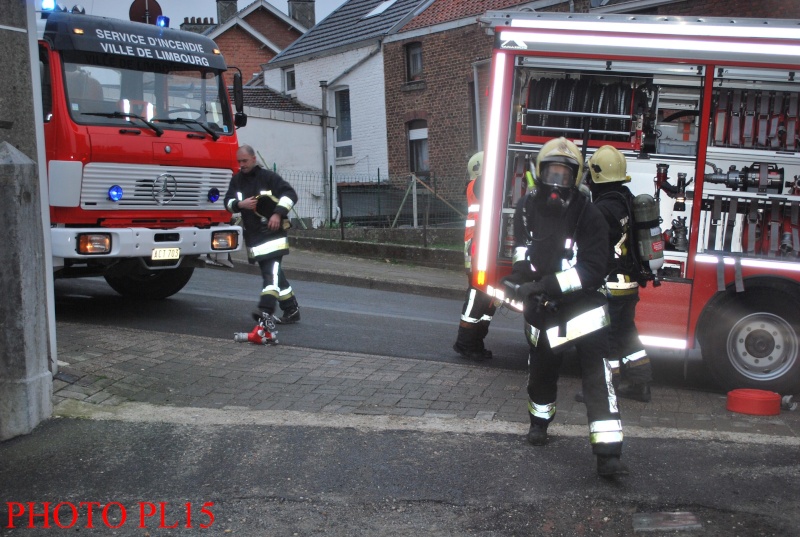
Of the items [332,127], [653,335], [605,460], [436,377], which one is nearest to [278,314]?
[436,377]

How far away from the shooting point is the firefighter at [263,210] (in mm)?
7902

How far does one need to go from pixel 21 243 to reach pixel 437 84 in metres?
19.2

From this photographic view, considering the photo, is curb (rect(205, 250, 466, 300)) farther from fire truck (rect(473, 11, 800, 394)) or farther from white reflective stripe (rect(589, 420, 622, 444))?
white reflective stripe (rect(589, 420, 622, 444))

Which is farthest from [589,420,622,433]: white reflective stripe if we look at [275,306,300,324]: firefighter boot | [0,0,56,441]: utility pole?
[275,306,300,324]: firefighter boot

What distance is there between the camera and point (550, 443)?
17.1ft

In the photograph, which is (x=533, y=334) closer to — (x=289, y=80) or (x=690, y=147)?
(x=690, y=147)

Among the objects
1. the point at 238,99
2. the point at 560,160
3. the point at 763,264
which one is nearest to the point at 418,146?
the point at 238,99

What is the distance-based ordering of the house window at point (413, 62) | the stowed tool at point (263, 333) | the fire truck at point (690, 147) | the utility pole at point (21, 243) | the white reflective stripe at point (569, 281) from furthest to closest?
the house window at point (413, 62) < the stowed tool at point (263, 333) < the fire truck at point (690, 147) < the utility pole at point (21, 243) < the white reflective stripe at point (569, 281)

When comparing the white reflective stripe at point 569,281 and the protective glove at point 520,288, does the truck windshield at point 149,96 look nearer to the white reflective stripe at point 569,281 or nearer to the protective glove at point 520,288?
the protective glove at point 520,288

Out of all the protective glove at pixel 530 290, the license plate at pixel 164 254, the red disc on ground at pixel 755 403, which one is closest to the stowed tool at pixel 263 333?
the license plate at pixel 164 254

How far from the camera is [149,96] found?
870 cm

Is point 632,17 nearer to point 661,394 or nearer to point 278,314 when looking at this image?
point 661,394

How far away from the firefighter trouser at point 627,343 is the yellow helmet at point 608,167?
33.9 inches

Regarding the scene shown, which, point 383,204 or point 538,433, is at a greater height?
point 383,204
